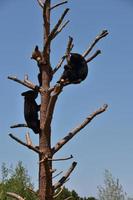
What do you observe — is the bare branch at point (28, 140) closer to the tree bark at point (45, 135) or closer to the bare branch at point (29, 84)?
the tree bark at point (45, 135)

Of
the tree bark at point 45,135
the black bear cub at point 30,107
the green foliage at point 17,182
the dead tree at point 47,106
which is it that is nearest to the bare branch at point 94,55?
the dead tree at point 47,106

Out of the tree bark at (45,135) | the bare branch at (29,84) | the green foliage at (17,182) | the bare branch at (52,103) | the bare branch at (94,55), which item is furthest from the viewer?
the green foliage at (17,182)

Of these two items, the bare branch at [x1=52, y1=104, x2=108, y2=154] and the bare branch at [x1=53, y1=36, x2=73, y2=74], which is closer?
the bare branch at [x1=52, y1=104, x2=108, y2=154]

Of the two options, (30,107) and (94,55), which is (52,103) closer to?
(30,107)

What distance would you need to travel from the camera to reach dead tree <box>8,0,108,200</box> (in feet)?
9.88

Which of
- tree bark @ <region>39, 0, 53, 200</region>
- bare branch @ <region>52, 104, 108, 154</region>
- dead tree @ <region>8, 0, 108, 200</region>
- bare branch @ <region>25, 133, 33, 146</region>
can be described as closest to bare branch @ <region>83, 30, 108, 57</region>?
dead tree @ <region>8, 0, 108, 200</region>

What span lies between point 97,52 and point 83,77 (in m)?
0.26

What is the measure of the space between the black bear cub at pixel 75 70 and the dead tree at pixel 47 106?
49 millimetres

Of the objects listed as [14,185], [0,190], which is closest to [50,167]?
[0,190]

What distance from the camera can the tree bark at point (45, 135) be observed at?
299 centimetres

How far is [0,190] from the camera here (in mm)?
23812

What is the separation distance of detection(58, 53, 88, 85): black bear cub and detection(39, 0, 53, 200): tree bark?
0.15 m

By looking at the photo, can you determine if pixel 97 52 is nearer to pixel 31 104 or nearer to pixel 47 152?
pixel 31 104

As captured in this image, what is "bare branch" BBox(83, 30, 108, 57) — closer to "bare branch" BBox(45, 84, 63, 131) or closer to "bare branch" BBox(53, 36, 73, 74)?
"bare branch" BBox(53, 36, 73, 74)
